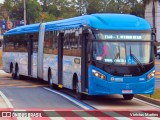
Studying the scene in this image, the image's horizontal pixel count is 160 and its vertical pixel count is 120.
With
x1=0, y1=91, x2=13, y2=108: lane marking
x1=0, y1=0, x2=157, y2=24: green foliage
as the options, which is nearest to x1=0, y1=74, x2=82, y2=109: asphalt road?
x1=0, y1=91, x2=13, y2=108: lane marking

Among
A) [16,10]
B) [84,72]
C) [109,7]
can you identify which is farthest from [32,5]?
[84,72]

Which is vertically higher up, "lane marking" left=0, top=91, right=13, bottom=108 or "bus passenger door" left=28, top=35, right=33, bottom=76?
"bus passenger door" left=28, top=35, right=33, bottom=76

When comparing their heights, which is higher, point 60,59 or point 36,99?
point 60,59

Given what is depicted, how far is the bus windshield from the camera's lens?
1752 centimetres

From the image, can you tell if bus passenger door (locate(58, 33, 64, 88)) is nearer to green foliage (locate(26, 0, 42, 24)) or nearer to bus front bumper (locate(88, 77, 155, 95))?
bus front bumper (locate(88, 77, 155, 95))

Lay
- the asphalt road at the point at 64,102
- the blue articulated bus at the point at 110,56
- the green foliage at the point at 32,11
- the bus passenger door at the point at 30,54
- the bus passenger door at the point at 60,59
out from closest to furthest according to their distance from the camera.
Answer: the asphalt road at the point at 64,102
the blue articulated bus at the point at 110,56
the bus passenger door at the point at 60,59
the bus passenger door at the point at 30,54
the green foliage at the point at 32,11

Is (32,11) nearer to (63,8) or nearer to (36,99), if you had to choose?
(63,8)

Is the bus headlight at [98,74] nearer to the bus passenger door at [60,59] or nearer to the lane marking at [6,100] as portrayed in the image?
the lane marking at [6,100]

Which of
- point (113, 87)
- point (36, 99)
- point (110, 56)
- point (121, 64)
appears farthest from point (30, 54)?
point (113, 87)

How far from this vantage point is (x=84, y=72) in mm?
18344

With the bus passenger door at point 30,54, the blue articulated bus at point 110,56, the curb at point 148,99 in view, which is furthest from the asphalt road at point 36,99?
the bus passenger door at point 30,54

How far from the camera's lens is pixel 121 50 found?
17.6 meters

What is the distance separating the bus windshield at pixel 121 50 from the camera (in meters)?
17.5

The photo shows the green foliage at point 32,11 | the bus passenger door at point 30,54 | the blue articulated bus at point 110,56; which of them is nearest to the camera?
the blue articulated bus at point 110,56
